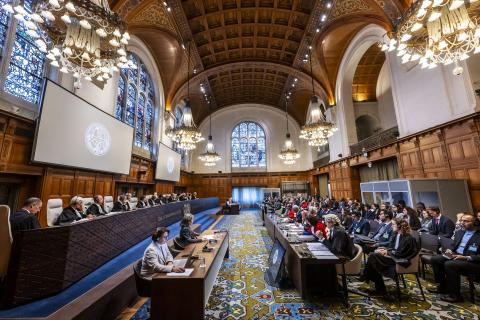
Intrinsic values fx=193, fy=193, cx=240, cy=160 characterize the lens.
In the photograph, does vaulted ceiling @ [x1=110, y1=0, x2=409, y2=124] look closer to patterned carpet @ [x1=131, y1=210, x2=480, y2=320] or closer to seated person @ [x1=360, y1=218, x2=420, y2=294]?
seated person @ [x1=360, y1=218, x2=420, y2=294]

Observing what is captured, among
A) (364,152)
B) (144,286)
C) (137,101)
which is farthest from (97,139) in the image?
(364,152)

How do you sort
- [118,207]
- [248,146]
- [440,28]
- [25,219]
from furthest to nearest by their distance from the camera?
[248,146], [118,207], [440,28], [25,219]

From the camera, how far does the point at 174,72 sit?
11.8 metres

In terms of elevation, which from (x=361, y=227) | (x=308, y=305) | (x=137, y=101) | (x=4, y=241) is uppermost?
(x=137, y=101)

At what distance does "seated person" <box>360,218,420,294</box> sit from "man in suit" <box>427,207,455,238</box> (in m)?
1.76

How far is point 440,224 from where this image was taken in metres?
4.13

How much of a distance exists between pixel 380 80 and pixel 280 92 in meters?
7.09

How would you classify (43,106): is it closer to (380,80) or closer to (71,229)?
(71,229)

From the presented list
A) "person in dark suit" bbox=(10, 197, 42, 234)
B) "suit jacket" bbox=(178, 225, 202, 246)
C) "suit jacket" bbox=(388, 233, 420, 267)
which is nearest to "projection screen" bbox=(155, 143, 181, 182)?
"suit jacket" bbox=(178, 225, 202, 246)

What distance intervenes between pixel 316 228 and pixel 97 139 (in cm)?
705

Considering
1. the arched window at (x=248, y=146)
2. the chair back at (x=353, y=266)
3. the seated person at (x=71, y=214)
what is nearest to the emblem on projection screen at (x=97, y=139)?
the seated person at (x=71, y=214)

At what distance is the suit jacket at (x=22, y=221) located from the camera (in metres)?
2.47

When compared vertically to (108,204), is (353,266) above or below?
below

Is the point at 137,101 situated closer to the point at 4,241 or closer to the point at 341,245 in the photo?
the point at 4,241
